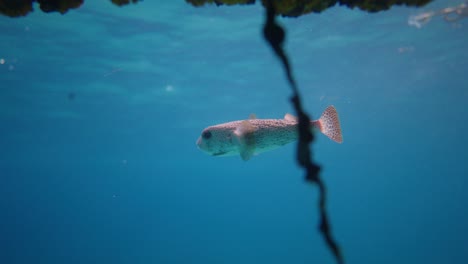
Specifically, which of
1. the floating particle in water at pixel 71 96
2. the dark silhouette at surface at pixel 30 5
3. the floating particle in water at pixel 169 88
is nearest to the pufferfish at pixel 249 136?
the dark silhouette at surface at pixel 30 5

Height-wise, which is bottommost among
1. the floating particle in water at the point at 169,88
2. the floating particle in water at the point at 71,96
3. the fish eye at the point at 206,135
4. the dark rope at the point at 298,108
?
the floating particle in water at the point at 71,96

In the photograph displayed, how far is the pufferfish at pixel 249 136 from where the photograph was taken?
358 cm

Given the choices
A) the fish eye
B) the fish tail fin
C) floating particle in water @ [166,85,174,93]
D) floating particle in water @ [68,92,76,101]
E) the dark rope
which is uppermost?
the dark rope

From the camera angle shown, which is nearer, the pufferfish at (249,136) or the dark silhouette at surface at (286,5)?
the dark silhouette at surface at (286,5)

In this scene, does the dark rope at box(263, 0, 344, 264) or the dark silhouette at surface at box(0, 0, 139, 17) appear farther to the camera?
the dark silhouette at surface at box(0, 0, 139, 17)

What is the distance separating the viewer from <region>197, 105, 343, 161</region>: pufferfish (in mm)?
3576

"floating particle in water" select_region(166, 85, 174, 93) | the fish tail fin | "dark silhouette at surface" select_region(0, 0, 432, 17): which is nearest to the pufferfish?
the fish tail fin

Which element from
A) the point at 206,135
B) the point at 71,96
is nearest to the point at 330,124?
the point at 206,135

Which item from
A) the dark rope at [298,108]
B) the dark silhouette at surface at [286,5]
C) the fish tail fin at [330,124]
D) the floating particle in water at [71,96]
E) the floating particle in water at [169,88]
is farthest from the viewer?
the floating particle in water at [169,88]

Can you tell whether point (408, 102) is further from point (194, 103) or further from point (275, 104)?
point (194, 103)

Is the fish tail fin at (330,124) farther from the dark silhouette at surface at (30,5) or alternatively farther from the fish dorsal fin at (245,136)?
the dark silhouette at surface at (30,5)

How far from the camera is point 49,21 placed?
1466 centimetres

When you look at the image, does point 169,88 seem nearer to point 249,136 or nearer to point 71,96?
point 71,96

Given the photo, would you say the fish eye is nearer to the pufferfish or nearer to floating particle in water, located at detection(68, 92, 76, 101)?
the pufferfish
